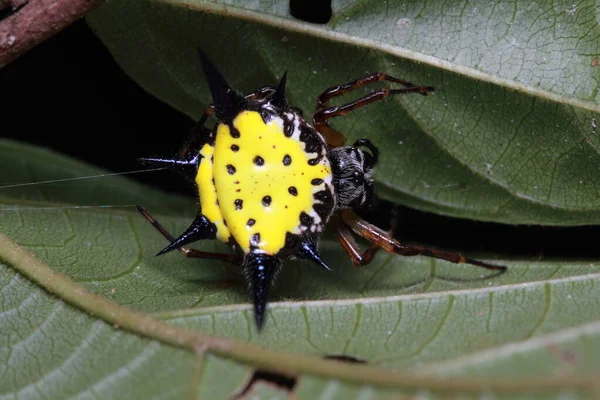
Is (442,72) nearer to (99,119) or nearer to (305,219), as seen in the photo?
(305,219)

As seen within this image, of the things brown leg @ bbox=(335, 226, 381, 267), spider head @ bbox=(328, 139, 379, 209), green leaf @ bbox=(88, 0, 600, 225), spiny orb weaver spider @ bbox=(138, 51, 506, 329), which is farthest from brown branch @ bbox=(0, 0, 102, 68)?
brown leg @ bbox=(335, 226, 381, 267)

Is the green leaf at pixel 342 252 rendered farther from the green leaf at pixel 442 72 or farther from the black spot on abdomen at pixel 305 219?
the black spot on abdomen at pixel 305 219

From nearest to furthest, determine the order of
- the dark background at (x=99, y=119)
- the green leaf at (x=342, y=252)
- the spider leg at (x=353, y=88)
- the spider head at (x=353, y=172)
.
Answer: the green leaf at (x=342, y=252), the spider leg at (x=353, y=88), the spider head at (x=353, y=172), the dark background at (x=99, y=119)

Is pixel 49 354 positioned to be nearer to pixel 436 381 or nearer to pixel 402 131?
pixel 436 381

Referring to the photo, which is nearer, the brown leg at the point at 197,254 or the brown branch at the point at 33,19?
the brown branch at the point at 33,19

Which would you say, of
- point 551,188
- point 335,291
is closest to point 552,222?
point 551,188

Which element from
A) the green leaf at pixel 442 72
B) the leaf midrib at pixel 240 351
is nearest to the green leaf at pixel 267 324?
the leaf midrib at pixel 240 351

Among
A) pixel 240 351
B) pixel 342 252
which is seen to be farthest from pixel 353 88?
pixel 240 351
